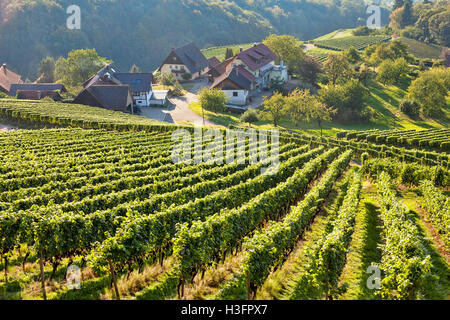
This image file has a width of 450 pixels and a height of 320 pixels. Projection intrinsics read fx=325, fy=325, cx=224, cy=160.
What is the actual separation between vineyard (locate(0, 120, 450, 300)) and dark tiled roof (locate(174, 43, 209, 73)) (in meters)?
63.2

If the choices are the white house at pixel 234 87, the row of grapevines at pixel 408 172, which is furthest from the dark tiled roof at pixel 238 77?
the row of grapevines at pixel 408 172

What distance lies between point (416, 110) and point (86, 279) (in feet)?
243

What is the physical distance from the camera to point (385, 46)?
309 ft

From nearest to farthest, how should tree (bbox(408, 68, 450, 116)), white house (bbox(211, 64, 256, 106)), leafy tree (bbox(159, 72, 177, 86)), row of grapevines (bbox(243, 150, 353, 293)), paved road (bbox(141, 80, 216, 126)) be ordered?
1. row of grapevines (bbox(243, 150, 353, 293))
2. paved road (bbox(141, 80, 216, 126))
3. white house (bbox(211, 64, 256, 106))
4. tree (bbox(408, 68, 450, 116))
5. leafy tree (bbox(159, 72, 177, 86))

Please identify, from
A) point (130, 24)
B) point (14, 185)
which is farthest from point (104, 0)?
point (14, 185)

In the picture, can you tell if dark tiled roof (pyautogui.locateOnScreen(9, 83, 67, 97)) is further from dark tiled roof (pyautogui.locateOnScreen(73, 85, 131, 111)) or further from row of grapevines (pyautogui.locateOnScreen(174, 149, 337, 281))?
row of grapevines (pyautogui.locateOnScreen(174, 149, 337, 281))

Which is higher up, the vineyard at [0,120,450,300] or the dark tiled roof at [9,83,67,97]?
the dark tiled roof at [9,83,67,97]

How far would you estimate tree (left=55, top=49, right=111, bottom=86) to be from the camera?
7831 cm

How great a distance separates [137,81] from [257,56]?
30804 mm

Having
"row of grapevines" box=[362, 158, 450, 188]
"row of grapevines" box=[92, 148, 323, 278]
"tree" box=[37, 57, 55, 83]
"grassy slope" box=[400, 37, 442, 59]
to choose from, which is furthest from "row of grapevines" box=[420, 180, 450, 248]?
"grassy slope" box=[400, 37, 442, 59]

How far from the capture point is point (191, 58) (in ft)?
299

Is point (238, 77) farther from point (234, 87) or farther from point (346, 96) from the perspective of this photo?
point (346, 96)

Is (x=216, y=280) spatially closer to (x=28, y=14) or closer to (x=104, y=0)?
(x=28, y=14)

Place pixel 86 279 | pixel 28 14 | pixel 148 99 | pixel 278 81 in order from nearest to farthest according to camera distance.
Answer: pixel 86 279 < pixel 148 99 < pixel 278 81 < pixel 28 14
